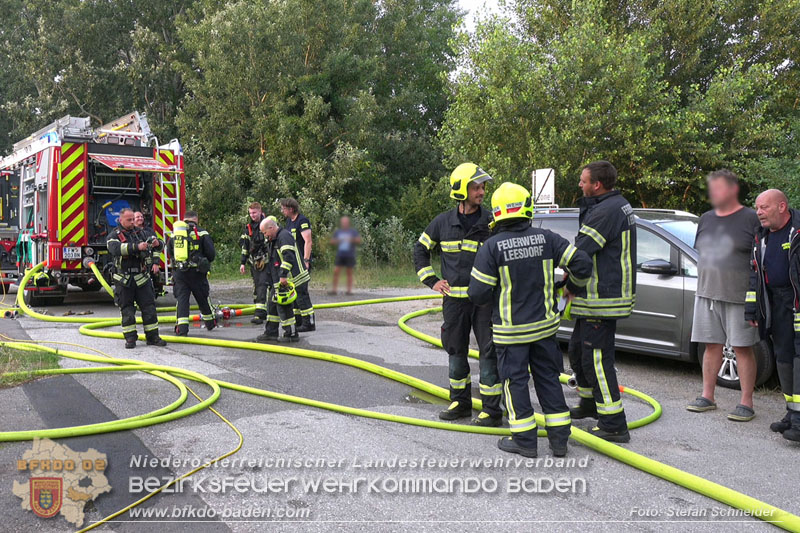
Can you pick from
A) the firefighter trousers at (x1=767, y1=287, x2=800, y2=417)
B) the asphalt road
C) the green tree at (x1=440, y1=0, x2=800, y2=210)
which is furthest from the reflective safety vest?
the green tree at (x1=440, y1=0, x2=800, y2=210)

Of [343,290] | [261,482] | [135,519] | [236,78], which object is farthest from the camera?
[236,78]

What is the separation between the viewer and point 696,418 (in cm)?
541

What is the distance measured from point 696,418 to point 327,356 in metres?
3.63

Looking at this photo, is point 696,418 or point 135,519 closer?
point 135,519

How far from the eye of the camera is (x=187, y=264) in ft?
29.5

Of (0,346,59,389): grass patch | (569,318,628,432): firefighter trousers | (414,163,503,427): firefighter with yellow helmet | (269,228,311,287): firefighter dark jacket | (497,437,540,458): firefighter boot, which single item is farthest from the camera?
(269,228,311,287): firefighter dark jacket

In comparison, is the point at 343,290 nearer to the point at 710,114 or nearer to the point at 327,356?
the point at 327,356

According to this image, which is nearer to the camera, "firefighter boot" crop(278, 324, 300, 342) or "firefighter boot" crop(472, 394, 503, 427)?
"firefighter boot" crop(472, 394, 503, 427)

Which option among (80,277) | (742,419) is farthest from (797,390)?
(80,277)

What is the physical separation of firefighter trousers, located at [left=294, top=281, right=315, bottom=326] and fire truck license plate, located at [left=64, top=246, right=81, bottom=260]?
460 cm

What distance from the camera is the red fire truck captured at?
11211 millimetres

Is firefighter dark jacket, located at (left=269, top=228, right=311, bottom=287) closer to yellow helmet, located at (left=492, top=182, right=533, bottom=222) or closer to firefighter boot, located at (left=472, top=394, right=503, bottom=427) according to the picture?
firefighter boot, located at (left=472, top=394, right=503, bottom=427)

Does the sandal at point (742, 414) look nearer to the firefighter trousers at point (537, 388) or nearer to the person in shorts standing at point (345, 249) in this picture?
the firefighter trousers at point (537, 388)

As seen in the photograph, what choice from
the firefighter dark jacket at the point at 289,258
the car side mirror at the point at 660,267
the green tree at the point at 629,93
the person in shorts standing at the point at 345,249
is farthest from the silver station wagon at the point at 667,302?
the green tree at the point at 629,93
